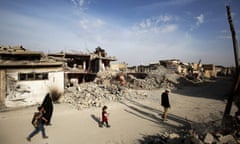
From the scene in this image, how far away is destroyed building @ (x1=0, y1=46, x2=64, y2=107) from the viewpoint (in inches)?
415

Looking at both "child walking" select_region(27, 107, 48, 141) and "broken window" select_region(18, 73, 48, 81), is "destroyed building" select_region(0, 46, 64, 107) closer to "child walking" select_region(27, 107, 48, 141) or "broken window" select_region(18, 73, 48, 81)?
"broken window" select_region(18, 73, 48, 81)

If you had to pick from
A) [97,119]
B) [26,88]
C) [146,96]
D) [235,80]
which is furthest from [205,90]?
[26,88]

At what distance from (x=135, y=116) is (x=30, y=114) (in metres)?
7.05

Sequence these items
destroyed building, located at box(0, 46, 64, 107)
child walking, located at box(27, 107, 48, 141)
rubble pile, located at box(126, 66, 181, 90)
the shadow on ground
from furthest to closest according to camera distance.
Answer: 1. rubble pile, located at box(126, 66, 181, 90)
2. destroyed building, located at box(0, 46, 64, 107)
3. the shadow on ground
4. child walking, located at box(27, 107, 48, 141)

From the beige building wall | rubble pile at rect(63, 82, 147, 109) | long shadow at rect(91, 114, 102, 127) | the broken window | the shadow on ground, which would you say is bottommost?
long shadow at rect(91, 114, 102, 127)

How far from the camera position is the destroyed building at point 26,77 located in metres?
10.5

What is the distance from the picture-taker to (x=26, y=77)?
11281mm

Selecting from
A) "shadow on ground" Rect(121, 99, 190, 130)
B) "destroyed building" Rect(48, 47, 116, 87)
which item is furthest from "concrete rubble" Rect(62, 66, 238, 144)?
"destroyed building" Rect(48, 47, 116, 87)

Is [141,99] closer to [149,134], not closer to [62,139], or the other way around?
[149,134]

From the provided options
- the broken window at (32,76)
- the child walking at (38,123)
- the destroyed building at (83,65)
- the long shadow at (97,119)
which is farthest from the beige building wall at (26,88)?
the destroyed building at (83,65)

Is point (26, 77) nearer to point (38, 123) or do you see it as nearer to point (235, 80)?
point (38, 123)

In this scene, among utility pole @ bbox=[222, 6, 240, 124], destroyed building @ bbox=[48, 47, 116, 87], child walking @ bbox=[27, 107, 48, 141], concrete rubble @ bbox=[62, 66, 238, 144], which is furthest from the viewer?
destroyed building @ bbox=[48, 47, 116, 87]

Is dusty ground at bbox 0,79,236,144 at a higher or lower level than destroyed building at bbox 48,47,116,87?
lower

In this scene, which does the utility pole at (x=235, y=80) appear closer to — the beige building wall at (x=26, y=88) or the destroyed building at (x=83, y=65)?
the beige building wall at (x=26, y=88)
